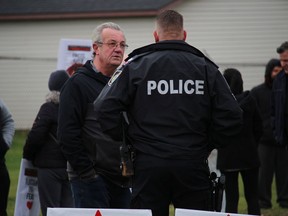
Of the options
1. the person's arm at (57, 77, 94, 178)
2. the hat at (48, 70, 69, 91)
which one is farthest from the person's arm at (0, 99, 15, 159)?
the person's arm at (57, 77, 94, 178)

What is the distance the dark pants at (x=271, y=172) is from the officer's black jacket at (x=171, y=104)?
5.92 meters

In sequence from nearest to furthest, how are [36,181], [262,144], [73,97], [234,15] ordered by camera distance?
[73,97] → [36,181] → [262,144] → [234,15]

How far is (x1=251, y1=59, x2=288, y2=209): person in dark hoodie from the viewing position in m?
11.2

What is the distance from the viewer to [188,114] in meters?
5.26

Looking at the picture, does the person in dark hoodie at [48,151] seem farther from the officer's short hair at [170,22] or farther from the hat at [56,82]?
the officer's short hair at [170,22]

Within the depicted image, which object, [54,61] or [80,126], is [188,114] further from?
[54,61]

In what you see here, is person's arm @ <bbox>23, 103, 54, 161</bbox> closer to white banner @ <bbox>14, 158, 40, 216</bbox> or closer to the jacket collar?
white banner @ <bbox>14, 158, 40, 216</bbox>

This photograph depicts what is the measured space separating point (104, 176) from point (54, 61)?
18447mm

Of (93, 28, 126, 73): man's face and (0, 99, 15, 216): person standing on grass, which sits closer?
(93, 28, 126, 73): man's face

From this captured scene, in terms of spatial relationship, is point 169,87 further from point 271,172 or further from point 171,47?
point 271,172

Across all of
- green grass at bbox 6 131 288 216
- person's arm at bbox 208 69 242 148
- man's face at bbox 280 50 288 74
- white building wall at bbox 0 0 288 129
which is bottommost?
green grass at bbox 6 131 288 216

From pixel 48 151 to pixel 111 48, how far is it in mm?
2060

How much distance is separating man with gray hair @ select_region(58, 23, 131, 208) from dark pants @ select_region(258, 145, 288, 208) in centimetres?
512

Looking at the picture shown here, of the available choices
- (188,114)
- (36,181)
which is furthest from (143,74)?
(36,181)
